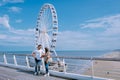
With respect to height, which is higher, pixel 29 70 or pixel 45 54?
pixel 45 54

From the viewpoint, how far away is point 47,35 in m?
24.1

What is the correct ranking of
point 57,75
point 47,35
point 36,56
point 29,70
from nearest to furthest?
point 57,75 < point 36,56 < point 29,70 < point 47,35

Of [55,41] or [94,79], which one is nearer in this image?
[94,79]

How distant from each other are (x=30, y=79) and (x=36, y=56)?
5.82 feet

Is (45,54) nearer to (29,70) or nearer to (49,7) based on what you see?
(29,70)

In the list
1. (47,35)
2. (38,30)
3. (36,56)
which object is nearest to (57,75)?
(36,56)

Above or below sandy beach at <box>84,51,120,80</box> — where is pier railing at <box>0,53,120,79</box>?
above

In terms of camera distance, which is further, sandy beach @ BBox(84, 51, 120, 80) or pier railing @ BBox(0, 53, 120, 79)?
sandy beach @ BBox(84, 51, 120, 80)

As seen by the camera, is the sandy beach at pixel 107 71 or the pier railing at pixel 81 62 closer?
the pier railing at pixel 81 62

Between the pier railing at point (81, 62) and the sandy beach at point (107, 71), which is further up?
the pier railing at point (81, 62)

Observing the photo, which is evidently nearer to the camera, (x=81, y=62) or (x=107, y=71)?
(x=107, y=71)

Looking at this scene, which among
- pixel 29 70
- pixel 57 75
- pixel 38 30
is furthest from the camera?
pixel 38 30

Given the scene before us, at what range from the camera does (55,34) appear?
80.4ft

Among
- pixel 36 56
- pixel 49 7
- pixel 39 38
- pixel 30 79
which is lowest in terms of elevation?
pixel 30 79
